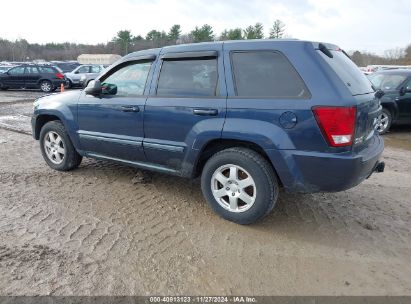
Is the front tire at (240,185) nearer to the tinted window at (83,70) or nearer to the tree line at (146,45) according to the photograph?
the tinted window at (83,70)

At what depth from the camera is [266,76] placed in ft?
11.5

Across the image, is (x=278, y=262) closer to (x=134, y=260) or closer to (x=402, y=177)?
(x=134, y=260)

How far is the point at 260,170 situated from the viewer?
11.4 feet

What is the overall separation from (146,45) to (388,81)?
7619 centimetres

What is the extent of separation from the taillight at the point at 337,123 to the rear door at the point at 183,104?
934 mm

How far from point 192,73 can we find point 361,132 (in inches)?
70.9

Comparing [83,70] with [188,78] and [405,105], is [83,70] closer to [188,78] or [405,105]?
[405,105]

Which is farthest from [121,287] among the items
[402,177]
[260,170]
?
[402,177]

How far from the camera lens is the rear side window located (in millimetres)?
3326

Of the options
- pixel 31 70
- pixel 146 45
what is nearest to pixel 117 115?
pixel 31 70

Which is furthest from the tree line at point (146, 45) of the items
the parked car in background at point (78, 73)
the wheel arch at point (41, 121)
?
the wheel arch at point (41, 121)

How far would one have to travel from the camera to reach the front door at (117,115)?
4.29 meters

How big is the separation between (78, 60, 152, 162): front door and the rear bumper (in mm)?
1697

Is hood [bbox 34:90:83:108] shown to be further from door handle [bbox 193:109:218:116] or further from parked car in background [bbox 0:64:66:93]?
parked car in background [bbox 0:64:66:93]
